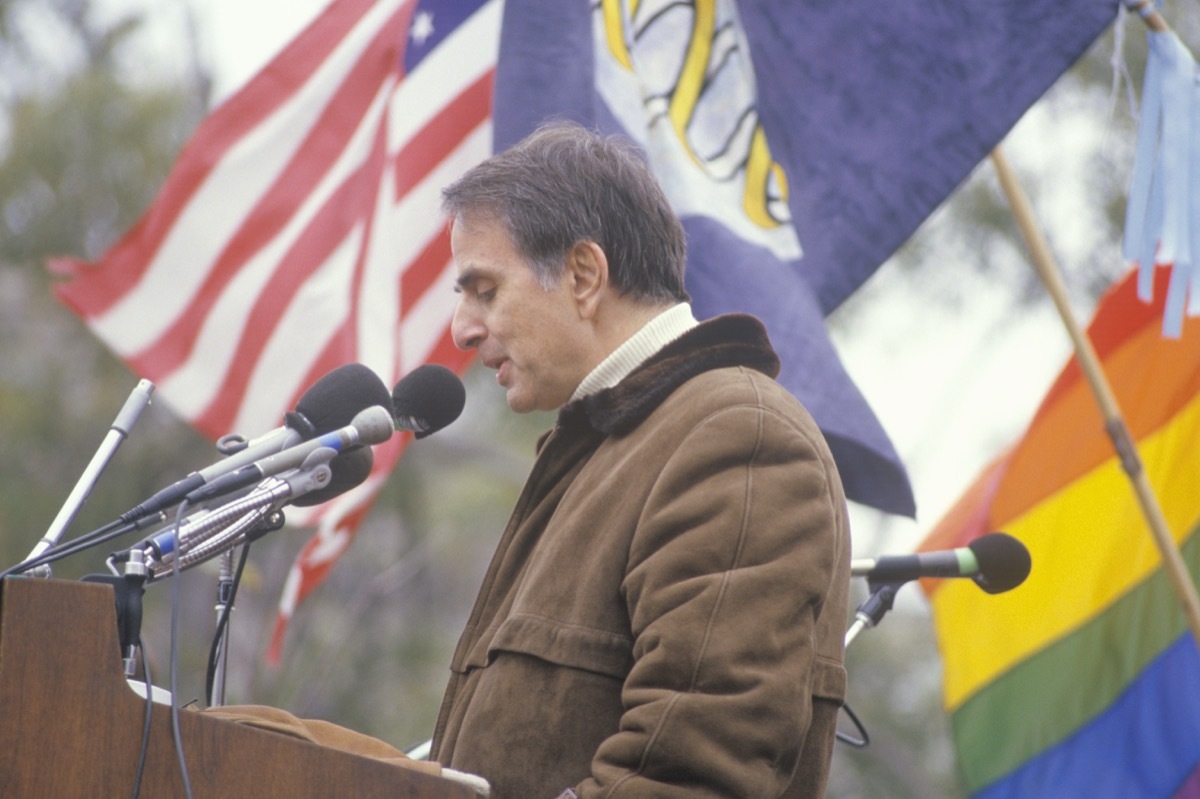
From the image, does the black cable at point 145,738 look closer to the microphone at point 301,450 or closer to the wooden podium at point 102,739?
the wooden podium at point 102,739

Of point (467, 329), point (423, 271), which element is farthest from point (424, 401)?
point (423, 271)

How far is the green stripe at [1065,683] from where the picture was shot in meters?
5.12

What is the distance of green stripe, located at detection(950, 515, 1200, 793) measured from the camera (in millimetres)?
5117

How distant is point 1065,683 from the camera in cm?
531

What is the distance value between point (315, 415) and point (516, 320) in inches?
14.8

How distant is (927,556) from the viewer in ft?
11.1

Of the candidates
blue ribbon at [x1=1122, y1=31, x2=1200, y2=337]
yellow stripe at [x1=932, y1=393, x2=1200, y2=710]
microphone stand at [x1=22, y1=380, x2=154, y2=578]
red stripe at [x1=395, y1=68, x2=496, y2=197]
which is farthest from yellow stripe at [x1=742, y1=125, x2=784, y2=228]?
microphone stand at [x1=22, y1=380, x2=154, y2=578]

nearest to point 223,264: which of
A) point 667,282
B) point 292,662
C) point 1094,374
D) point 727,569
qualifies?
point 1094,374

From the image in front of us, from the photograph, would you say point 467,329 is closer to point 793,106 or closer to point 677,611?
point 677,611


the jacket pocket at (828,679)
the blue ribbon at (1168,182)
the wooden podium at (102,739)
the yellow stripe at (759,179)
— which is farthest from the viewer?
the yellow stripe at (759,179)

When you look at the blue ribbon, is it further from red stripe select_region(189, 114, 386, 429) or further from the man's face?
red stripe select_region(189, 114, 386, 429)

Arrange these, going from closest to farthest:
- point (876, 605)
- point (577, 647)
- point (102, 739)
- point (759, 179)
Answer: point (102, 739) → point (577, 647) → point (876, 605) → point (759, 179)

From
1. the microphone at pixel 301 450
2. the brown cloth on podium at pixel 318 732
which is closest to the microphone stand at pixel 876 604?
the microphone at pixel 301 450

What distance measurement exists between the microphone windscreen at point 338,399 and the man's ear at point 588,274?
385mm
